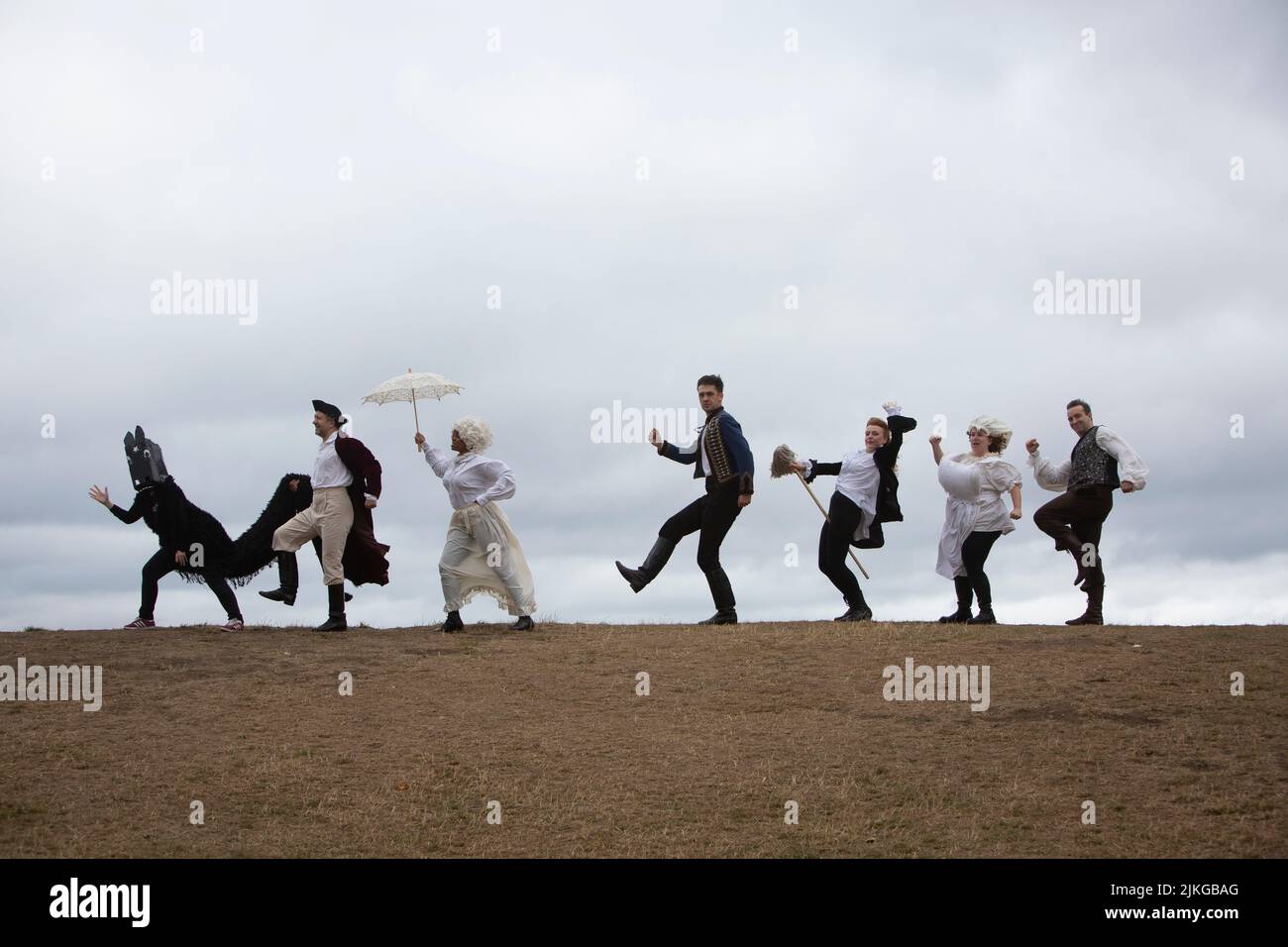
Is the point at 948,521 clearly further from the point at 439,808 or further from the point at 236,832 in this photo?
the point at 236,832

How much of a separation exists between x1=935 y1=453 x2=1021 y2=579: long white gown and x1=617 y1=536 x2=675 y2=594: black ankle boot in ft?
A: 9.48

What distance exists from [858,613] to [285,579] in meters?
5.98

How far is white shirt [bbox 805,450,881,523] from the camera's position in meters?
14.8

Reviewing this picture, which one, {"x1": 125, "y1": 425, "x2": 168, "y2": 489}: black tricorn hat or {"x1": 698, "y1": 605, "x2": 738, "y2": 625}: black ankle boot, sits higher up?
{"x1": 125, "y1": 425, "x2": 168, "y2": 489}: black tricorn hat

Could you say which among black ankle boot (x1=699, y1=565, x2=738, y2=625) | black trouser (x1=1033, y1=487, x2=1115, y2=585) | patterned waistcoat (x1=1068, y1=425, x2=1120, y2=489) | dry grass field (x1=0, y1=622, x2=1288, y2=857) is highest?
patterned waistcoat (x1=1068, y1=425, x2=1120, y2=489)

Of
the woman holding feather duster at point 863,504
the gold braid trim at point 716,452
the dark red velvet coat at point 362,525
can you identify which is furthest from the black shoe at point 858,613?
the dark red velvet coat at point 362,525

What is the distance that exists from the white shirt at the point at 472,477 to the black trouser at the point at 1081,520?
543cm

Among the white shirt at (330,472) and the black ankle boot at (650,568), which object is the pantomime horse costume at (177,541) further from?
the black ankle boot at (650,568)

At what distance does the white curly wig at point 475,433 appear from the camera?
1445cm

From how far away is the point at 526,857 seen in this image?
855 cm

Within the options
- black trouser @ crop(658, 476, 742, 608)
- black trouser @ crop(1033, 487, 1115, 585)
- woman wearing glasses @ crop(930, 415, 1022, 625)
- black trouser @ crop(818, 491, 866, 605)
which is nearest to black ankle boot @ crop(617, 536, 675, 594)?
black trouser @ crop(658, 476, 742, 608)

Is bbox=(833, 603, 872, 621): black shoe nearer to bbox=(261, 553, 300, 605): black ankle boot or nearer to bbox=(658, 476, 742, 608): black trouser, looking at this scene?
bbox=(658, 476, 742, 608): black trouser

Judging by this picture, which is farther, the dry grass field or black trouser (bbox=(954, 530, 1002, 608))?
black trouser (bbox=(954, 530, 1002, 608))

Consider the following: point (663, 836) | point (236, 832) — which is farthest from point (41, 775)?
point (663, 836)
